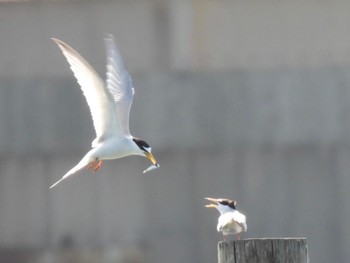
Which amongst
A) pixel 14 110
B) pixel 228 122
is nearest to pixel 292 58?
pixel 228 122

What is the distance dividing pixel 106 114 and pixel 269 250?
3.87 meters

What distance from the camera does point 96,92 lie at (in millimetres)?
7570

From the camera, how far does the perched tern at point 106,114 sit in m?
7.46

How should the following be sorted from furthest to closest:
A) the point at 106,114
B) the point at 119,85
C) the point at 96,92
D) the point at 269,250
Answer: the point at 119,85 → the point at 106,114 → the point at 96,92 → the point at 269,250

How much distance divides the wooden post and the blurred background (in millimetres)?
8262

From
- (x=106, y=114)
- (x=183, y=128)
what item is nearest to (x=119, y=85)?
(x=106, y=114)

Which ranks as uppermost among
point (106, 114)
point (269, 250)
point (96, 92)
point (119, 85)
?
point (119, 85)

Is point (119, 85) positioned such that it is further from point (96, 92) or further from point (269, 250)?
point (269, 250)

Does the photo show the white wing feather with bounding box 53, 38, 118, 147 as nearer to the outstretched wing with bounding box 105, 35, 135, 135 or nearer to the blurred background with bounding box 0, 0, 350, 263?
the outstretched wing with bounding box 105, 35, 135, 135

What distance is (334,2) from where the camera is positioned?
12773mm

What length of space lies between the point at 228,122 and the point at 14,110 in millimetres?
2647

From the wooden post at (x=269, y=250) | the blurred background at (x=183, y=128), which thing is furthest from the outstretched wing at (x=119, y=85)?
the blurred background at (x=183, y=128)

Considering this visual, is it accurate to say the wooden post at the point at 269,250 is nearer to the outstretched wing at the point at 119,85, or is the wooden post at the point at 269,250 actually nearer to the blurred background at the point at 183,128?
the outstretched wing at the point at 119,85

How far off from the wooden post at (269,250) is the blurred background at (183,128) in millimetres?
8262
